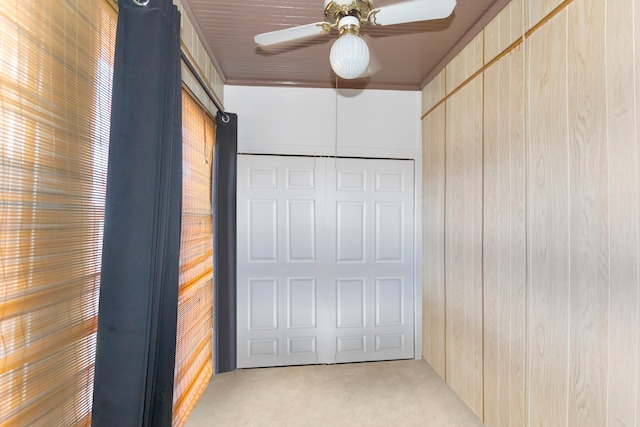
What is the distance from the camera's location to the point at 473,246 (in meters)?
2.25

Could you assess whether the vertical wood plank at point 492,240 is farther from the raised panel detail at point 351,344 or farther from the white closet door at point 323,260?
the raised panel detail at point 351,344

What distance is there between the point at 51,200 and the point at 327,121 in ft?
8.09

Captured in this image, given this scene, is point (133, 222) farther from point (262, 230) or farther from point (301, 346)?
point (301, 346)

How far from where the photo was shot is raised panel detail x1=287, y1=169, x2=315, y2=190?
122 inches

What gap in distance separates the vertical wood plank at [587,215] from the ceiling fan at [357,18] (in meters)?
0.59

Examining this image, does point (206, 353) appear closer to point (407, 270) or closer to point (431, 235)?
point (407, 270)

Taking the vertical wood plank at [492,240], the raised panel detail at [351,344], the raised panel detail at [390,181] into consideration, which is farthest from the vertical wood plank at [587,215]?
the raised panel detail at [351,344]

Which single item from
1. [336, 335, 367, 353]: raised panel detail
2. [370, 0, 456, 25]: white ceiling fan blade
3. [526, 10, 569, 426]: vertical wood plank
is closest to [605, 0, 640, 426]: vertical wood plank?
[526, 10, 569, 426]: vertical wood plank

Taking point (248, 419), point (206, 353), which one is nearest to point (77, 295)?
point (248, 419)

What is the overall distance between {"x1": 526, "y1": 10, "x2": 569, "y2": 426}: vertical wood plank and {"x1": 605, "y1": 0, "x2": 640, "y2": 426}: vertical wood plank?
0.21 m

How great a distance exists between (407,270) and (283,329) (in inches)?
52.8

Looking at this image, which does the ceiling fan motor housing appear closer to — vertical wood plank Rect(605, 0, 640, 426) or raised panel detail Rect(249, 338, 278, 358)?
vertical wood plank Rect(605, 0, 640, 426)

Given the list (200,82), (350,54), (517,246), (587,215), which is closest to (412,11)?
(350,54)

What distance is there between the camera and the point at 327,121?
3107mm
